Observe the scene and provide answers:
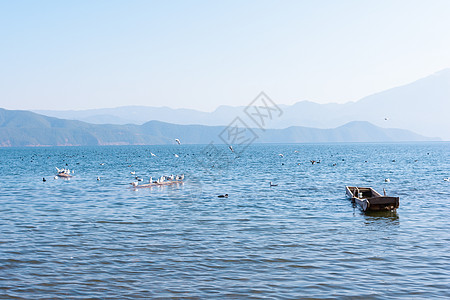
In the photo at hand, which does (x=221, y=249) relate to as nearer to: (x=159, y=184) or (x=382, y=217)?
(x=382, y=217)

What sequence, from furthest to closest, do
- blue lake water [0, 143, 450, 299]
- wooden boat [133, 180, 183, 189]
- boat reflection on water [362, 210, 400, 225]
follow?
wooden boat [133, 180, 183, 189], boat reflection on water [362, 210, 400, 225], blue lake water [0, 143, 450, 299]

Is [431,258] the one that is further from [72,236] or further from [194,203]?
[194,203]

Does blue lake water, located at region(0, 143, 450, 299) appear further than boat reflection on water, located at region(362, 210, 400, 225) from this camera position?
No

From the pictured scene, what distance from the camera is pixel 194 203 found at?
1426 inches

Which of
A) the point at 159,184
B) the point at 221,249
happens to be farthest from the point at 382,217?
the point at 159,184

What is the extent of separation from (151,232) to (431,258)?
1419 centimetres

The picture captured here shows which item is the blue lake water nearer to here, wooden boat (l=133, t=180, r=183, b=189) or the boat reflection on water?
the boat reflection on water

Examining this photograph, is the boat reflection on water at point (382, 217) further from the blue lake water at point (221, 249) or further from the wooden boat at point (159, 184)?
the wooden boat at point (159, 184)

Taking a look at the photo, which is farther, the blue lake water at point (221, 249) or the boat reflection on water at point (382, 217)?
the boat reflection on water at point (382, 217)

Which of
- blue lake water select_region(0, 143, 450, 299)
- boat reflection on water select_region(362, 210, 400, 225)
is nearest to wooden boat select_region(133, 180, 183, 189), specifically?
blue lake water select_region(0, 143, 450, 299)

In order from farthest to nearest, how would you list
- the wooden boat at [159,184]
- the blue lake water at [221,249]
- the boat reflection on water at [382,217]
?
the wooden boat at [159,184], the boat reflection on water at [382,217], the blue lake water at [221,249]

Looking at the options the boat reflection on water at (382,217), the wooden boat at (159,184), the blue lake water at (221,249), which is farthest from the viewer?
the wooden boat at (159,184)

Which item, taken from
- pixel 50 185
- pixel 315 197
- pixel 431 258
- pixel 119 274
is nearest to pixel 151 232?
pixel 119 274

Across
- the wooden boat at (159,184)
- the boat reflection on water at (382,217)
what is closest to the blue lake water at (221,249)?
the boat reflection on water at (382,217)
